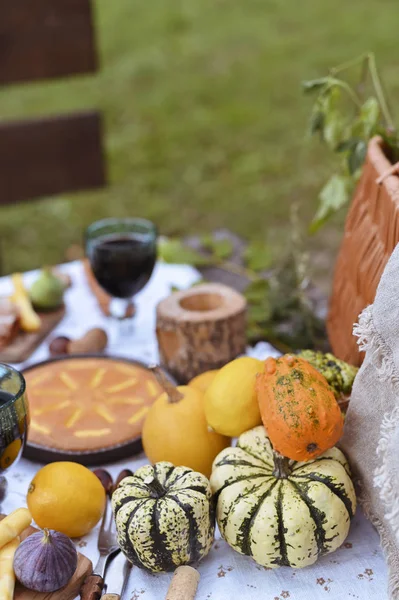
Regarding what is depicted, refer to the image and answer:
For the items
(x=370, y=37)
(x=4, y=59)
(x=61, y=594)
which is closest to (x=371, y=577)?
(x=61, y=594)

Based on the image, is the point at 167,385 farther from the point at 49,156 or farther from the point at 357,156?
the point at 49,156

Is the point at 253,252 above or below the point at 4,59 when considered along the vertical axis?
below

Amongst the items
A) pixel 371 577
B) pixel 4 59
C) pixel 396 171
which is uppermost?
pixel 396 171

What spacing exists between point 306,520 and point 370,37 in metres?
4.94

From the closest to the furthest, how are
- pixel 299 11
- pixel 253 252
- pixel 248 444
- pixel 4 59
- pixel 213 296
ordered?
pixel 248 444 < pixel 213 296 < pixel 253 252 < pixel 4 59 < pixel 299 11

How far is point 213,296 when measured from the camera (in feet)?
4.33

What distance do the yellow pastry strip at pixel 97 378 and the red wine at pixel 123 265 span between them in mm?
237

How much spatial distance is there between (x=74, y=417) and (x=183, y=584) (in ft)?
1.26

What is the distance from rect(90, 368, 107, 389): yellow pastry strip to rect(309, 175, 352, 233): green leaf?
492 millimetres

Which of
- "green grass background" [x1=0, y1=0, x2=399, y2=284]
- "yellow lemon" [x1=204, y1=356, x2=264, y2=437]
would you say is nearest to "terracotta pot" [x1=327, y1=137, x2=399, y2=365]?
"yellow lemon" [x1=204, y1=356, x2=264, y2=437]

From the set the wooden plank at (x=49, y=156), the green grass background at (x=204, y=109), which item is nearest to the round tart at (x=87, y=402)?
the green grass background at (x=204, y=109)

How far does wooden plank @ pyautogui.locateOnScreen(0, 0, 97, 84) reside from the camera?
2.82 meters

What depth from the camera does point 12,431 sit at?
0.90 metres

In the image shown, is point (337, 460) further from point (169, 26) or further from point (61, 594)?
point (169, 26)
